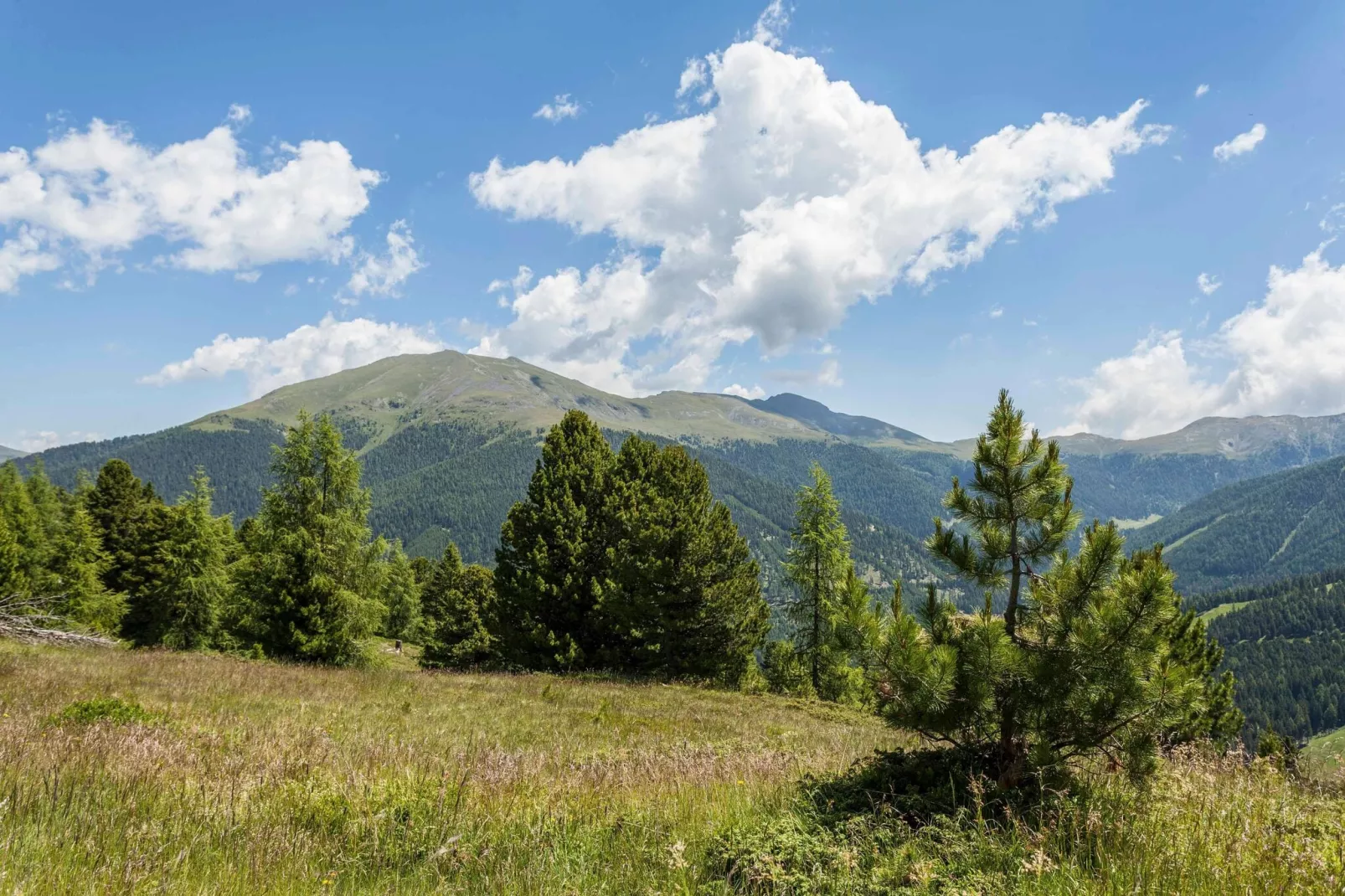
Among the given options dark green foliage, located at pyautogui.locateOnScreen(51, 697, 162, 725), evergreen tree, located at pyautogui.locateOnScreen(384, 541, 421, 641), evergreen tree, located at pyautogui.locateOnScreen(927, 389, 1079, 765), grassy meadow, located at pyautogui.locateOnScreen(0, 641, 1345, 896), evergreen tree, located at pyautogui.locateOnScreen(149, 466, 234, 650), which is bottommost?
evergreen tree, located at pyautogui.locateOnScreen(384, 541, 421, 641)

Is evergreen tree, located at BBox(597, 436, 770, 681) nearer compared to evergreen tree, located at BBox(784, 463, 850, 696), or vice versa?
evergreen tree, located at BBox(597, 436, 770, 681)

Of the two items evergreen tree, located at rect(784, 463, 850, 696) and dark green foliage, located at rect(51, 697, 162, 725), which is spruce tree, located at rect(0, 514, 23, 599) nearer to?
dark green foliage, located at rect(51, 697, 162, 725)

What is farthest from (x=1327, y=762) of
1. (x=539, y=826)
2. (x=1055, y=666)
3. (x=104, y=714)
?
(x=104, y=714)

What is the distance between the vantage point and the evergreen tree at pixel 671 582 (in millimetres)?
27750

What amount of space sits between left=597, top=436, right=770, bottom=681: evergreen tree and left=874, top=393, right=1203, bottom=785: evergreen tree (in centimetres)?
2145

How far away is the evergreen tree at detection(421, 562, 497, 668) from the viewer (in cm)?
5169

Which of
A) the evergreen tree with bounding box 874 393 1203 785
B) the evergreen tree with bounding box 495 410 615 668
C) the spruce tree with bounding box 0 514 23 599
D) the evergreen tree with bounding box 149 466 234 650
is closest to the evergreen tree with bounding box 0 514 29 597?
the spruce tree with bounding box 0 514 23 599

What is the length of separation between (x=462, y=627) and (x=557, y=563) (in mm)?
29567

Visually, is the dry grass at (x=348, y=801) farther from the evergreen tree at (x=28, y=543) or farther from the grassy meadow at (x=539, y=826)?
the evergreen tree at (x=28, y=543)

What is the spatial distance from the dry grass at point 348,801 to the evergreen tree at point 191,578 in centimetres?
3405

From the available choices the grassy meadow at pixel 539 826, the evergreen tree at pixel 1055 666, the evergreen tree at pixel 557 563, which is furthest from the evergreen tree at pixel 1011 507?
the evergreen tree at pixel 557 563

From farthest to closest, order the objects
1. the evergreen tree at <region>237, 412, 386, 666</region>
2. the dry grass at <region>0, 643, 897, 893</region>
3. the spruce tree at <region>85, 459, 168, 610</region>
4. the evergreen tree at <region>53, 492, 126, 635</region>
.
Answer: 1. the spruce tree at <region>85, 459, 168, 610</region>
2. the evergreen tree at <region>53, 492, 126, 635</region>
3. the evergreen tree at <region>237, 412, 386, 666</region>
4. the dry grass at <region>0, 643, 897, 893</region>

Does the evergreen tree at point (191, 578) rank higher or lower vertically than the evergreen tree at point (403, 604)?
higher

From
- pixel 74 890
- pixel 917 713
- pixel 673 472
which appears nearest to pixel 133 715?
pixel 74 890
